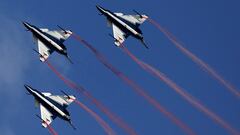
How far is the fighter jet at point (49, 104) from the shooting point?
5468 inches

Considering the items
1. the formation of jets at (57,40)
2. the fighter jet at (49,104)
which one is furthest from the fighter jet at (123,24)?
the fighter jet at (49,104)

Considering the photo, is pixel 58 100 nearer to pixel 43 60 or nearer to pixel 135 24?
pixel 43 60

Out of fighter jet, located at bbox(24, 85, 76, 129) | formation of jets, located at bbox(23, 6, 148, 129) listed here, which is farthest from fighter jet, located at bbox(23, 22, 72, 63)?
fighter jet, located at bbox(24, 85, 76, 129)

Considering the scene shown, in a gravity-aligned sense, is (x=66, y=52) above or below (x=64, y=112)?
above

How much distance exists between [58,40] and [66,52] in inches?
140

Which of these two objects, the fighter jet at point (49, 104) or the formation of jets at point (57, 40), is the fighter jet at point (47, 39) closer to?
the formation of jets at point (57, 40)

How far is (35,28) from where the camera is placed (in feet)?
477

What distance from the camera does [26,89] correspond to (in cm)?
14188

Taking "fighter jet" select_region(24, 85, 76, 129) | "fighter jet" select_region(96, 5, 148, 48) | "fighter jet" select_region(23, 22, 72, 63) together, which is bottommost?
"fighter jet" select_region(24, 85, 76, 129)

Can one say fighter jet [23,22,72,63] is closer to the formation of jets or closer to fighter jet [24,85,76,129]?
the formation of jets

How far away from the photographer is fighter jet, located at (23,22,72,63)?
469 ft

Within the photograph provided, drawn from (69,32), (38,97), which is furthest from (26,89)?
(69,32)

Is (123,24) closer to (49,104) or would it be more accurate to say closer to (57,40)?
(57,40)

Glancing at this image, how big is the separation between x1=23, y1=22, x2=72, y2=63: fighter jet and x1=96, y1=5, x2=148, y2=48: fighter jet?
22.6 ft
